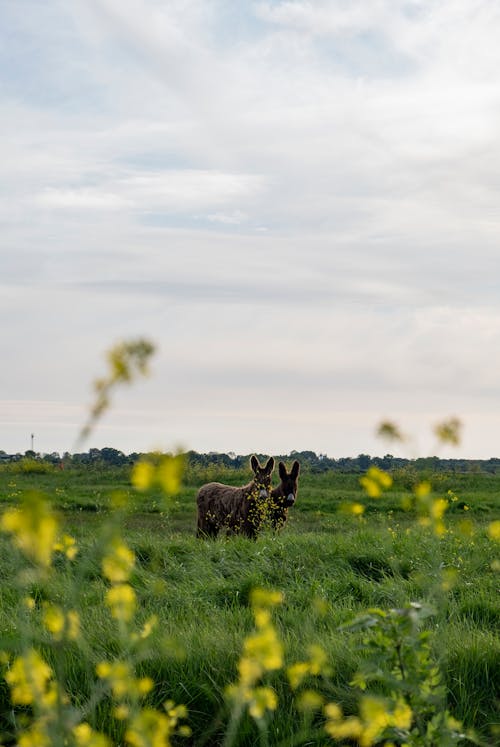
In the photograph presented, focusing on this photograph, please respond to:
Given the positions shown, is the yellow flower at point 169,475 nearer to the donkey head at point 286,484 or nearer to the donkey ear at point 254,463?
the donkey ear at point 254,463

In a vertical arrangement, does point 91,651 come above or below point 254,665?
below

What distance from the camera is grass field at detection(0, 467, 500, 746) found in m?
4.90

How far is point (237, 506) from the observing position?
13.0 m

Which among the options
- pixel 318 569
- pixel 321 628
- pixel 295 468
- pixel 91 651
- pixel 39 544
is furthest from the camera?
pixel 295 468

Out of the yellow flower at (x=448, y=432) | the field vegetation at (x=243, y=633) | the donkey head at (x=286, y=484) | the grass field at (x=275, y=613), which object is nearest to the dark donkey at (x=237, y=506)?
the donkey head at (x=286, y=484)

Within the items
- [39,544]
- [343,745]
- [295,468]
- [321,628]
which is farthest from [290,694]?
[295,468]

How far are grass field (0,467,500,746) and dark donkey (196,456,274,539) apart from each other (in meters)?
0.76

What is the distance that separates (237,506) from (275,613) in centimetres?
626

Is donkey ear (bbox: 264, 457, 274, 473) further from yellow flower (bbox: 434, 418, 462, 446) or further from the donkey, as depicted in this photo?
yellow flower (bbox: 434, 418, 462, 446)

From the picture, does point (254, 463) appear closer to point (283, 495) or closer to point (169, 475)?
point (283, 495)

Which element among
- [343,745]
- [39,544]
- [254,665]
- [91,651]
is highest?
[39,544]

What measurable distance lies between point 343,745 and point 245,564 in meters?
4.46

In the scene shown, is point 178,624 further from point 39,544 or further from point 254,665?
point 39,544

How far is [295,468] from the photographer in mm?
13570
